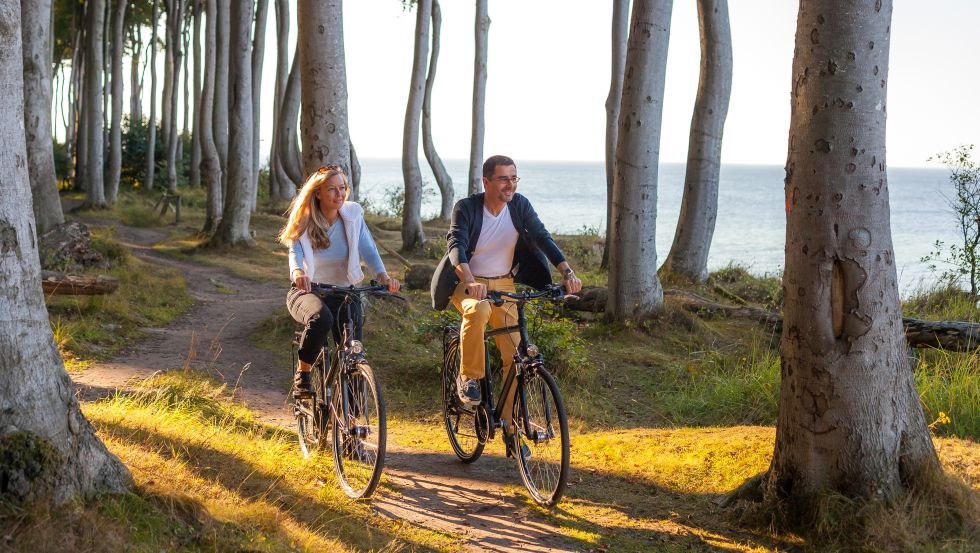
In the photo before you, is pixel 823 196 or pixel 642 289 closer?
pixel 823 196

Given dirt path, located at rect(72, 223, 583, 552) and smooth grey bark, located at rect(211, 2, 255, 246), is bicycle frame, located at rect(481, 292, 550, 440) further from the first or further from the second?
smooth grey bark, located at rect(211, 2, 255, 246)

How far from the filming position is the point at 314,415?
6598 millimetres

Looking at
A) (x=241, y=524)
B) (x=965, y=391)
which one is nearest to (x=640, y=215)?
(x=965, y=391)

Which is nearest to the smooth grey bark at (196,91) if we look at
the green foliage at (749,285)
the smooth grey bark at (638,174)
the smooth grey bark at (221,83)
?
the smooth grey bark at (221,83)

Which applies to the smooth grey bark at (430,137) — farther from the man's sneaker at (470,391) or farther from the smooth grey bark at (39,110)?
the man's sneaker at (470,391)

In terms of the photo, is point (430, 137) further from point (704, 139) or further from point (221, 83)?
point (704, 139)

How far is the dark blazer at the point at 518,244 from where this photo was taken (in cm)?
640

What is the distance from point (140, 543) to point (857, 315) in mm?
3867

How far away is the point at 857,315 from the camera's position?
5.43m

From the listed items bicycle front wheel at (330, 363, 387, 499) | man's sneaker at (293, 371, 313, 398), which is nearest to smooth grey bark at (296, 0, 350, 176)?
man's sneaker at (293, 371, 313, 398)

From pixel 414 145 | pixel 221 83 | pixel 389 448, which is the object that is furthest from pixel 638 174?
pixel 221 83

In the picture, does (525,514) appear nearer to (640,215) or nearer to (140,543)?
(140,543)

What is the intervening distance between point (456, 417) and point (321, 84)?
18.6ft

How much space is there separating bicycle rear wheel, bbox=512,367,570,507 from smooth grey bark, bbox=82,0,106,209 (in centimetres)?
2417
